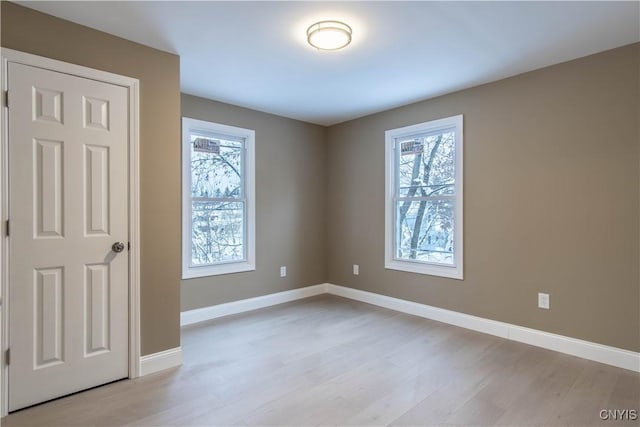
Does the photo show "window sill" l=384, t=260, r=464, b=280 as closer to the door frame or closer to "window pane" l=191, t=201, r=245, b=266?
"window pane" l=191, t=201, r=245, b=266

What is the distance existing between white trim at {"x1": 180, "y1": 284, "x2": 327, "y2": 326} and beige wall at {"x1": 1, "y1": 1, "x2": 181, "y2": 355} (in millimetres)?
1036

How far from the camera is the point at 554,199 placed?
292 cm

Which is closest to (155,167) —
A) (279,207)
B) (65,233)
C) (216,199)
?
(65,233)

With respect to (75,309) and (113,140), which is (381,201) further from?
(75,309)

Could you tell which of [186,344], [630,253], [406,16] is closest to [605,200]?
[630,253]

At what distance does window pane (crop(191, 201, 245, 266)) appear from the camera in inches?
150

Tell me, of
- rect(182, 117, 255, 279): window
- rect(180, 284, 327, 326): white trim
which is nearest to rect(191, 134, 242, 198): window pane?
rect(182, 117, 255, 279): window

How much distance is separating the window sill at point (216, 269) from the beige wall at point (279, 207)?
0.17 ft

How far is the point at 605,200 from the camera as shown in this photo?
2.67 meters

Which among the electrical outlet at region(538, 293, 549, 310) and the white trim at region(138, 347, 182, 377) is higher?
the electrical outlet at region(538, 293, 549, 310)

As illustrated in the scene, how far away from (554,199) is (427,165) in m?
1.31

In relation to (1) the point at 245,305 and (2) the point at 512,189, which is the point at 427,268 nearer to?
(2) the point at 512,189

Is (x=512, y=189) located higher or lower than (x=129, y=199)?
higher

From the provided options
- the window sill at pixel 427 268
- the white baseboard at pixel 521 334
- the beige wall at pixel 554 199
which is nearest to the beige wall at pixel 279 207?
the white baseboard at pixel 521 334
